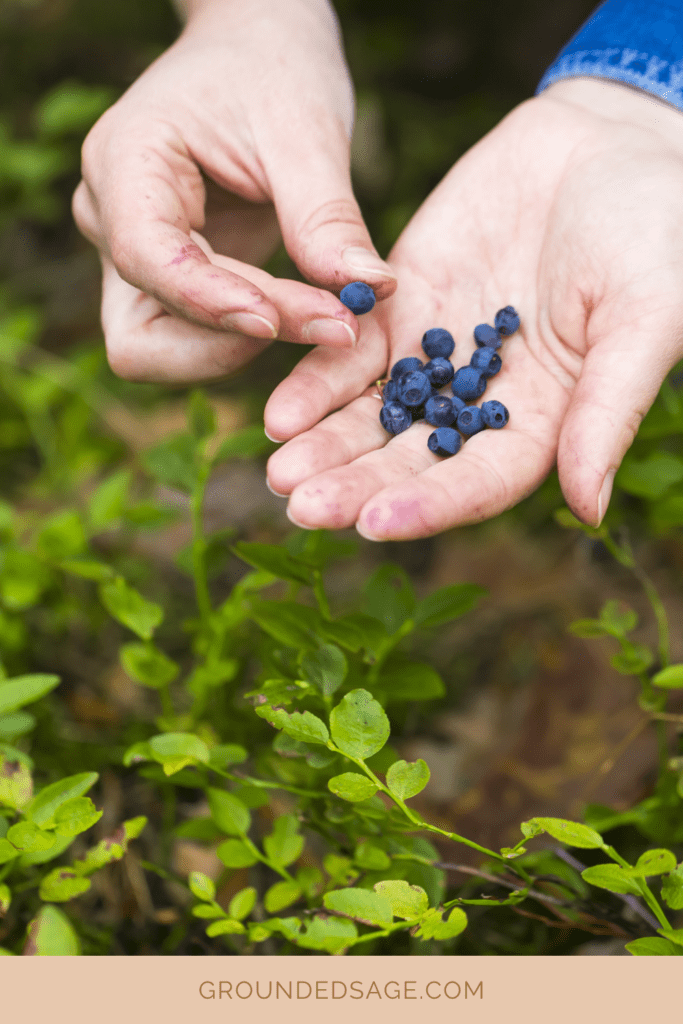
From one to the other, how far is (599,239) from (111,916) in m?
1.89

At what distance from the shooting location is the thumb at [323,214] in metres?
1.67

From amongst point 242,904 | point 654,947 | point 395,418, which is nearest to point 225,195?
point 395,418

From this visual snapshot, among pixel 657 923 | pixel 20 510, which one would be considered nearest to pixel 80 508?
pixel 20 510

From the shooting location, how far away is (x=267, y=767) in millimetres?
1602

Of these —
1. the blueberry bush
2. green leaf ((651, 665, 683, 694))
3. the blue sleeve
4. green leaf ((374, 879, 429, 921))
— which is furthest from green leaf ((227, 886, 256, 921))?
the blue sleeve

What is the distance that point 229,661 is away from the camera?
176cm

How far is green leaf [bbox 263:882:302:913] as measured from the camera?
54.7 inches

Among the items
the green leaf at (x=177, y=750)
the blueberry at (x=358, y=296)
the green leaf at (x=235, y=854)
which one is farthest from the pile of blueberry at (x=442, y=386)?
the green leaf at (x=235, y=854)

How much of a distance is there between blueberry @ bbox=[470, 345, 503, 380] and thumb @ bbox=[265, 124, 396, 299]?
0.27 metres

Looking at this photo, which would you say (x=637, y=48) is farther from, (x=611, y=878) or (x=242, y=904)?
(x=242, y=904)

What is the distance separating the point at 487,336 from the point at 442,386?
17 cm

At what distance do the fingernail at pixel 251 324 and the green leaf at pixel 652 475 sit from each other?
2.80ft

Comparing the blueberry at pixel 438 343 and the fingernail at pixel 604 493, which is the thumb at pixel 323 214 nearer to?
the blueberry at pixel 438 343

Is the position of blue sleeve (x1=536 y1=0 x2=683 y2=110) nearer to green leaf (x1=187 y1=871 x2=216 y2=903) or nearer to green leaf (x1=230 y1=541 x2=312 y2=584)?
green leaf (x1=230 y1=541 x2=312 y2=584)
